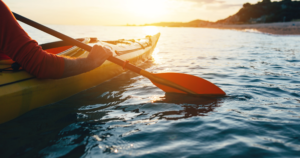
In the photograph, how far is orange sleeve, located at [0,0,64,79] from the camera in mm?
2332

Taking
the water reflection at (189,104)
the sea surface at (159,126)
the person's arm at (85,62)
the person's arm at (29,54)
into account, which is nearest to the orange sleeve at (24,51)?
the person's arm at (29,54)

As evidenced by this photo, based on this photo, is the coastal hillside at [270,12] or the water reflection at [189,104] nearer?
the water reflection at [189,104]

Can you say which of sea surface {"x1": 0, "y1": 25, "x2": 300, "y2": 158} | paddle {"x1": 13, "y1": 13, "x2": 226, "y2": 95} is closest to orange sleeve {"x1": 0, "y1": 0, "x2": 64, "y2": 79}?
sea surface {"x1": 0, "y1": 25, "x2": 300, "y2": 158}

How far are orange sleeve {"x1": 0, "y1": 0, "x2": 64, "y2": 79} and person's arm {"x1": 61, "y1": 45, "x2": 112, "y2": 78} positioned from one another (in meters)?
0.11

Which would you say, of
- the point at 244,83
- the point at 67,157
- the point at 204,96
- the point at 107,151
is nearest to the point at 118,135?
the point at 107,151

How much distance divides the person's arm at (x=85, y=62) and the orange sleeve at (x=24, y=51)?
11cm

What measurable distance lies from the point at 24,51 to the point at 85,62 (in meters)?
0.84

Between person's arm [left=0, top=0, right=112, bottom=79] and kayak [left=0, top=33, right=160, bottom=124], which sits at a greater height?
person's arm [left=0, top=0, right=112, bottom=79]

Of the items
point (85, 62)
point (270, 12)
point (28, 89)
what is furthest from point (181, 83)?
point (270, 12)

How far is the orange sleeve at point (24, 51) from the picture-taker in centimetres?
233

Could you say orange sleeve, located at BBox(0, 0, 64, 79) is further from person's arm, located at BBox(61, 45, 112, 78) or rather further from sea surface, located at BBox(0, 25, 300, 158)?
sea surface, located at BBox(0, 25, 300, 158)

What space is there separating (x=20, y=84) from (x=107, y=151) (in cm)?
162

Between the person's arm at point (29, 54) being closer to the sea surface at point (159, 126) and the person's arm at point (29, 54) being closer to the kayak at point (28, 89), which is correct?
the kayak at point (28, 89)

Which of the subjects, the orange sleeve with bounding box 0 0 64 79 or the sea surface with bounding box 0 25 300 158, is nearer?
the sea surface with bounding box 0 25 300 158
